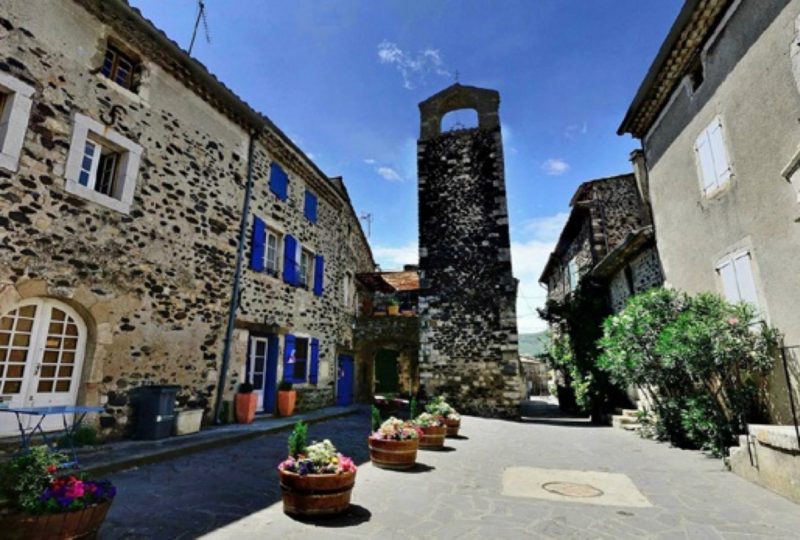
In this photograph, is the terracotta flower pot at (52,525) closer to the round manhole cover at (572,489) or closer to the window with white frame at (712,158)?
the round manhole cover at (572,489)

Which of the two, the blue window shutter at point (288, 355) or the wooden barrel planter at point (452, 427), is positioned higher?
the blue window shutter at point (288, 355)

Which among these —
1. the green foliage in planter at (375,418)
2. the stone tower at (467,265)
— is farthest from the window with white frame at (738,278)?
the stone tower at (467,265)

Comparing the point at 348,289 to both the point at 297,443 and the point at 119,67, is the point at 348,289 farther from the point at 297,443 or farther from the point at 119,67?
the point at 297,443

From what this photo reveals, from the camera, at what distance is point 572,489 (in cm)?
461

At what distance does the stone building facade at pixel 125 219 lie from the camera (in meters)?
5.53

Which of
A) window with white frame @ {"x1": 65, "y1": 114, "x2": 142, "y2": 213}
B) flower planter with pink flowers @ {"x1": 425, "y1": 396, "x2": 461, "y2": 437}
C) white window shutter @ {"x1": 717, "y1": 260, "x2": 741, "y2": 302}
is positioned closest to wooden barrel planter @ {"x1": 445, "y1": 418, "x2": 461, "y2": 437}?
flower planter with pink flowers @ {"x1": 425, "y1": 396, "x2": 461, "y2": 437}

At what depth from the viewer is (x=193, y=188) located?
825cm

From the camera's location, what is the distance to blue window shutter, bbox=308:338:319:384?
11.6 m

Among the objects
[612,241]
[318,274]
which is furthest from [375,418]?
[612,241]

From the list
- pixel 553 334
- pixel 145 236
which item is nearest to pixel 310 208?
pixel 145 236

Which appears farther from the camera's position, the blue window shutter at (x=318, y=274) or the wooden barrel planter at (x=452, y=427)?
the blue window shutter at (x=318, y=274)

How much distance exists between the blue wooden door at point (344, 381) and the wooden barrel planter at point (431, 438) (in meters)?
7.00

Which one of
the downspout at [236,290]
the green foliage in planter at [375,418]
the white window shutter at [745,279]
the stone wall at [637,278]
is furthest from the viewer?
the stone wall at [637,278]

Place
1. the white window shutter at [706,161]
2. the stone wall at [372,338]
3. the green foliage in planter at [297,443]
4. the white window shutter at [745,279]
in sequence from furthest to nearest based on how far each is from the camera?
the stone wall at [372,338], the white window shutter at [706,161], the white window shutter at [745,279], the green foliage in planter at [297,443]
